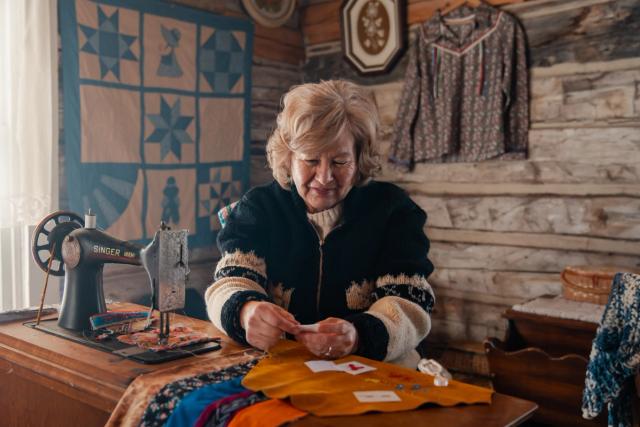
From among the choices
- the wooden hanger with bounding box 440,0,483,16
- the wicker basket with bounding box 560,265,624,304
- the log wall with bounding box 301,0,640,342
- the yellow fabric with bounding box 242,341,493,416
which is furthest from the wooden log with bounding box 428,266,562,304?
the yellow fabric with bounding box 242,341,493,416

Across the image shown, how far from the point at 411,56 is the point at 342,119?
2.27 meters

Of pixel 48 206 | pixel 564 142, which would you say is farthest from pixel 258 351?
pixel 564 142

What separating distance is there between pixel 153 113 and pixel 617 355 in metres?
2.51

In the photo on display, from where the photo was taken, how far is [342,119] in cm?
181

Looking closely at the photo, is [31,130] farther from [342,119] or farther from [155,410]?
[155,410]

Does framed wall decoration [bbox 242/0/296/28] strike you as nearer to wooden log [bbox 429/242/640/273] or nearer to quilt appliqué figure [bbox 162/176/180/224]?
quilt appliqué figure [bbox 162/176/180/224]

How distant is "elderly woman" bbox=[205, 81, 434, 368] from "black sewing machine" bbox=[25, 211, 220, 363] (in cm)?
14

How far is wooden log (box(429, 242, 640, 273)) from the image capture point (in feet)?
11.0

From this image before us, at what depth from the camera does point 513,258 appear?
3.66 m

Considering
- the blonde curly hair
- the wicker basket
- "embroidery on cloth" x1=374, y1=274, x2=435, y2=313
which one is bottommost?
the wicker basket

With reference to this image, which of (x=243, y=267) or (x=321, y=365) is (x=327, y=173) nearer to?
(x=243, y=267)

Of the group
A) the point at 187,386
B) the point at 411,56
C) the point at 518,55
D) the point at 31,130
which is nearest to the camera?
the point at 187,386

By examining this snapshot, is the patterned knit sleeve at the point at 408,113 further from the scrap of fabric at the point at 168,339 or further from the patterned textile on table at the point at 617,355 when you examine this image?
the scrap of fabric at the point at 168,339

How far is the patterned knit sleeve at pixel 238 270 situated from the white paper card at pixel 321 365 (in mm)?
259
